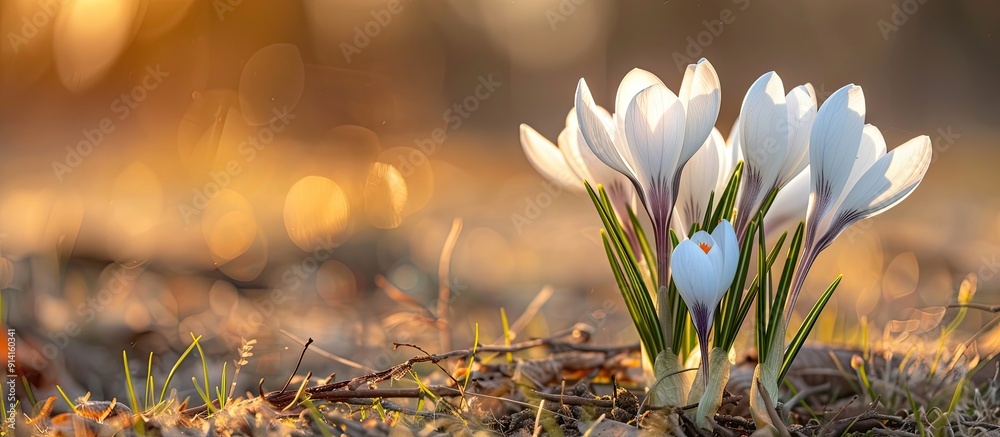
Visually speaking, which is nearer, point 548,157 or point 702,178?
point 702,178

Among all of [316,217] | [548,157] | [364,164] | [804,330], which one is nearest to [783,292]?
[804,330]

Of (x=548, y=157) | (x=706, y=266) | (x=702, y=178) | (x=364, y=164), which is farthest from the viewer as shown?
(x=364, y=164)

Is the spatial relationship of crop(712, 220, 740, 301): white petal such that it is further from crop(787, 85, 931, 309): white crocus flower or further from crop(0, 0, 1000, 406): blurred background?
crop(0, 0, 1000, 406): blurred background

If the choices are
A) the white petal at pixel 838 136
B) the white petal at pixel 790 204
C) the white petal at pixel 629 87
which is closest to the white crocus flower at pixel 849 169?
the white petal at pixel 838 136

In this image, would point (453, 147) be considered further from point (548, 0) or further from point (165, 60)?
point (165, 60)

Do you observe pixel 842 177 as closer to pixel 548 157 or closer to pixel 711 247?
pixel 711 247

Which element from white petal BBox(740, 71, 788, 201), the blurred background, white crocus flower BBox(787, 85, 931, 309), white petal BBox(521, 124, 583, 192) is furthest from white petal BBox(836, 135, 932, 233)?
the blurred background

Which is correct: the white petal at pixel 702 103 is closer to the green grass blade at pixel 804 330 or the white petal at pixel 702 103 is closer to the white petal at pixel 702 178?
the white petal at pixel 702 178
